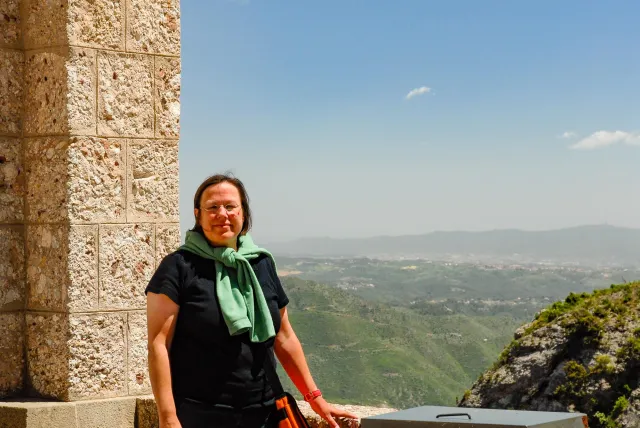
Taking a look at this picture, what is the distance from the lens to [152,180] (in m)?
4.87

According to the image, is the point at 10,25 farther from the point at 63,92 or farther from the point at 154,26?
the point at 154,26

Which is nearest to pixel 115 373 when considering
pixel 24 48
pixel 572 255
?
pixel 24 48

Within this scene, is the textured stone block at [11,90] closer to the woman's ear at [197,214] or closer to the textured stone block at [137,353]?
the textured stone block at [137,353]

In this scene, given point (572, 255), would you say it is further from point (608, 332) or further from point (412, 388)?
point (608, 332)

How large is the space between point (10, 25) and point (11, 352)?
5.54 ft

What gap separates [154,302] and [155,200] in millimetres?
1648

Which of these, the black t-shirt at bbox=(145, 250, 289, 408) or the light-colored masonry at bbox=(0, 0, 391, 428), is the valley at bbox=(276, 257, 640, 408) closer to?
the light-colored masonry at bbox=(0, 0, 391, 428)

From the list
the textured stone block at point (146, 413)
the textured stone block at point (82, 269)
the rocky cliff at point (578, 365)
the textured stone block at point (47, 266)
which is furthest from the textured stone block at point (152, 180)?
the rocky cliff at point (578, 365)

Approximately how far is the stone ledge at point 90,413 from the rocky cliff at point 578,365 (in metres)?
0.65

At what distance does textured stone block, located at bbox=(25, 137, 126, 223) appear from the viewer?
4.60m

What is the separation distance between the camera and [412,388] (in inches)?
1246

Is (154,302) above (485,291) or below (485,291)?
above

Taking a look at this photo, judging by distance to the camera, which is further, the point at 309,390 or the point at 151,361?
the point at 309,390

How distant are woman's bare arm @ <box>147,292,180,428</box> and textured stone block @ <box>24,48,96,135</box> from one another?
1.61 m
